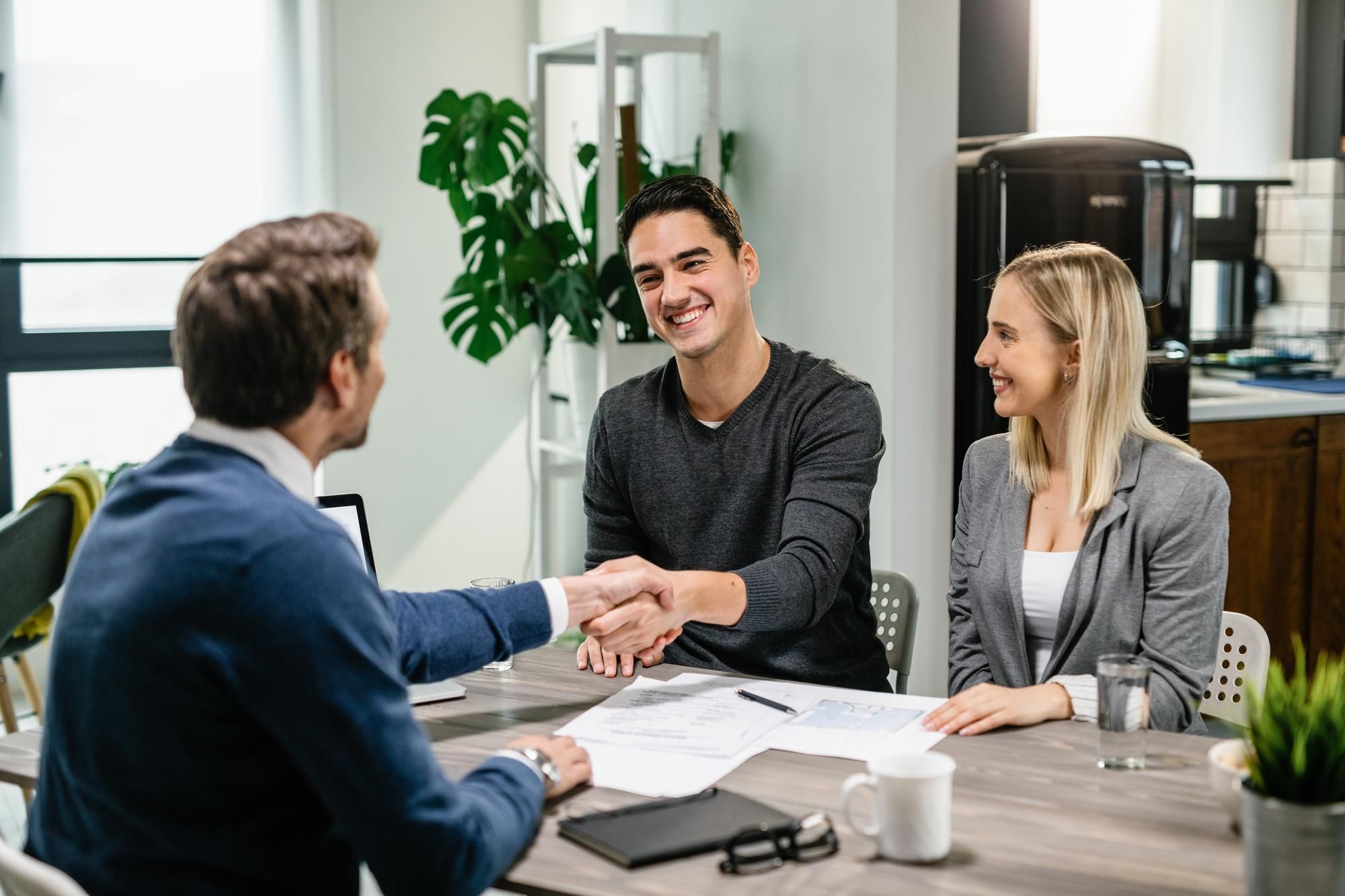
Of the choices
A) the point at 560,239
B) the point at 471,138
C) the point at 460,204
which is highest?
the point at 471,138

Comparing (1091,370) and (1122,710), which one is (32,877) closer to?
(1122,710)

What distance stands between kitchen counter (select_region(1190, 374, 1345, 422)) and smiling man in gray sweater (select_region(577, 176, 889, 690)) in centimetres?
195

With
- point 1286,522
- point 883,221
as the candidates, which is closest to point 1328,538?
point 1286,522

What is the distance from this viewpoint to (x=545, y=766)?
1488 mm

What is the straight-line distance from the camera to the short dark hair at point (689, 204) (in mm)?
2334

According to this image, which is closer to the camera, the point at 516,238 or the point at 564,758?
the point at 564,758

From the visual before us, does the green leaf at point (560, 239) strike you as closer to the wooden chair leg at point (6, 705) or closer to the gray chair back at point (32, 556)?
the gray chair back at point (32, 556)

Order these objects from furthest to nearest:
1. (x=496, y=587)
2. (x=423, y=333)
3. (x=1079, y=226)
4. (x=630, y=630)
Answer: (x=423, y=333) → (x=1079, y=226) → (x=496, y=587) → (x=630, y=630)

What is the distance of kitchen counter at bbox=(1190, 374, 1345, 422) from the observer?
388cm

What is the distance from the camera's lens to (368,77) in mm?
4707

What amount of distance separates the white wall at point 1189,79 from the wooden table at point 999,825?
3165mm

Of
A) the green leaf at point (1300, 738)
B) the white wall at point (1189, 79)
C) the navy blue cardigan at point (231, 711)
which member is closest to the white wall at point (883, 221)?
the white wall at point (1189, 79)

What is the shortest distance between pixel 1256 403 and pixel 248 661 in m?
3.38

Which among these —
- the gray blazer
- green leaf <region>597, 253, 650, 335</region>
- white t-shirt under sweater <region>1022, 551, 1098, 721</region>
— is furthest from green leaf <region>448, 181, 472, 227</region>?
white t-shirt under sweater <region>1022, 551, 1098, 721</region>
